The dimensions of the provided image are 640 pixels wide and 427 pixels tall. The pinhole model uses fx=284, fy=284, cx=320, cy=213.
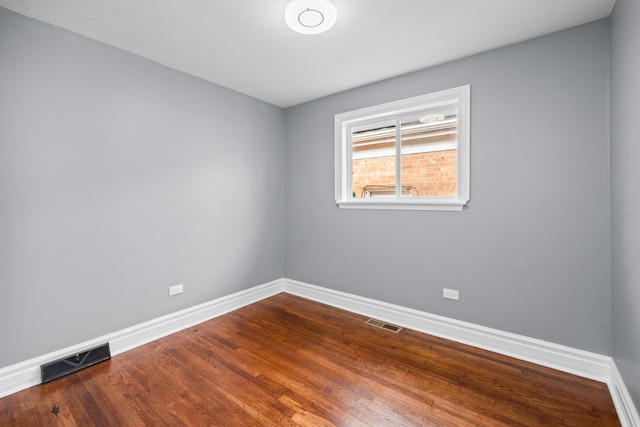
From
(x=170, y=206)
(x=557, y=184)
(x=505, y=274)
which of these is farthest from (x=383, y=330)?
(x=170, y=206)

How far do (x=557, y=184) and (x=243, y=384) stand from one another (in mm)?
2759

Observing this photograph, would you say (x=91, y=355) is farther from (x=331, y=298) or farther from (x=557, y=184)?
→ (x=557, y=184)

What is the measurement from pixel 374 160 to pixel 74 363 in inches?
129

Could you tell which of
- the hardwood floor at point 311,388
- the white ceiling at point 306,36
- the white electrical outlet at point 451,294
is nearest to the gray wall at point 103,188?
the white ceiling at point 306,36

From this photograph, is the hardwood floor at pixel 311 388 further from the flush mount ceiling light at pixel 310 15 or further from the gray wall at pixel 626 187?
the flush mount ceiling light at pixel 310 15

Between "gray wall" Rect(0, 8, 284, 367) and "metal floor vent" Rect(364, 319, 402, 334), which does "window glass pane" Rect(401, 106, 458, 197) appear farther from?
"gray wall" Rect(0, 8, 284, 367)

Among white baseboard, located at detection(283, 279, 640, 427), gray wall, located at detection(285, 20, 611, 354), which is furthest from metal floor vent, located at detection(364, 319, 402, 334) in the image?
gray wall, located at detection(285, 20, 611, 354)

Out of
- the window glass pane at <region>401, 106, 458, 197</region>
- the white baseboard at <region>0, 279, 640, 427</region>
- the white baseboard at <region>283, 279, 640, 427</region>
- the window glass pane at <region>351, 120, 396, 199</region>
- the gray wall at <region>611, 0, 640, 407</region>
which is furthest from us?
the window glass pane at <region>351, 120, 396, 199</region>

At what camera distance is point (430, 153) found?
9.52ft

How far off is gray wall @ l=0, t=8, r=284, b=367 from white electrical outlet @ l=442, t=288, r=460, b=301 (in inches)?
90.0

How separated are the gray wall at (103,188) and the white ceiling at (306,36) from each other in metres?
0.26

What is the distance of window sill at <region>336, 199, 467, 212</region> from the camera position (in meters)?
2.64

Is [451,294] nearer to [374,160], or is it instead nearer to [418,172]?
[418,172]

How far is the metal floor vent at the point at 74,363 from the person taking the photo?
6.65 ft
